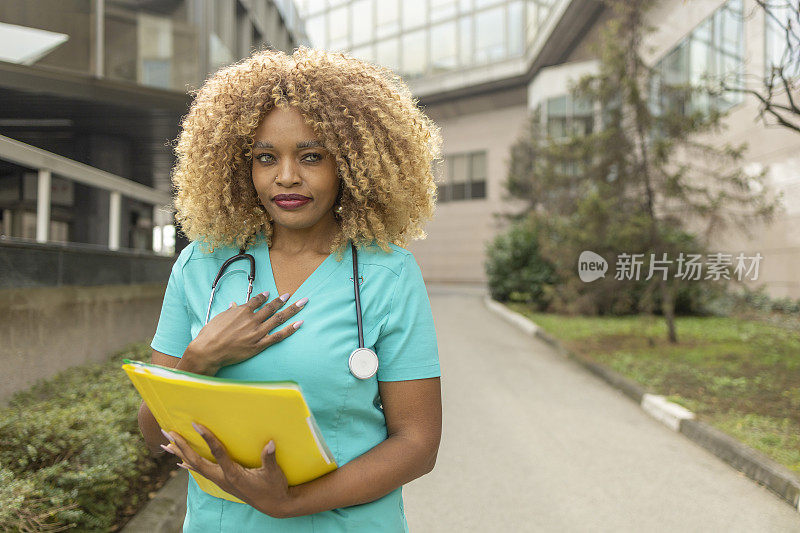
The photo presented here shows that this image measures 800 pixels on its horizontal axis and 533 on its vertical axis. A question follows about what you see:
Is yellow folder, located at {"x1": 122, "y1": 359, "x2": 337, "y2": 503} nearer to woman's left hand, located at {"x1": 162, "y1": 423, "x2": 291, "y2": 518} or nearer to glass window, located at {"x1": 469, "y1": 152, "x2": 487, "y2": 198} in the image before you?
woman's left hand, located at {"x1": 162, "y1": 423, "x2": 291, "y2": 518}

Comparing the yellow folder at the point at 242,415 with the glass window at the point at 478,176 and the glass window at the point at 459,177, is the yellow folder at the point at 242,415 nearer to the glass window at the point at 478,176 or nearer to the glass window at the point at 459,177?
the glass window at the point at 478,176

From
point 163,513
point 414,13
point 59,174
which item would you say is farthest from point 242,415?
point 414,13

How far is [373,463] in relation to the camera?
4.85 ft

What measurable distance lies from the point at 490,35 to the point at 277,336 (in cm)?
3592

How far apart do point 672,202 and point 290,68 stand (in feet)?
37.4

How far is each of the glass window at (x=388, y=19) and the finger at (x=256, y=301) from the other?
39822 millimetres

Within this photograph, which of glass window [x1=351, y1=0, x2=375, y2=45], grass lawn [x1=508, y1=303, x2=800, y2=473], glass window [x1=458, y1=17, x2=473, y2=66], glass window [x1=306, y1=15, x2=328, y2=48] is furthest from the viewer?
glass window [x1=306, y1=15, x2=328, y2=48]

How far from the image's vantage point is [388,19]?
3938 centimetres

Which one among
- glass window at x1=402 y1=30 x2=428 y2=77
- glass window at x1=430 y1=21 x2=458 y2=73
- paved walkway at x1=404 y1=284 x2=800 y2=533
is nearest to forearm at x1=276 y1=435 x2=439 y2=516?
paved walkway at x1=404 y1=284 x2=800 y2=533

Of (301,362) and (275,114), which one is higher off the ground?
(275,114)

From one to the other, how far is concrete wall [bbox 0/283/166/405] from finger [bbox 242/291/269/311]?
376 centimetres

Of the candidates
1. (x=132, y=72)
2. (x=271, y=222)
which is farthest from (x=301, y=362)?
(x=132, y=72)

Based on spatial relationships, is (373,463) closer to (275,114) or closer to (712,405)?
(275,114)

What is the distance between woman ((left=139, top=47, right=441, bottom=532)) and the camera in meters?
1.46
